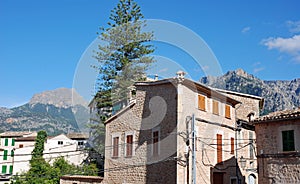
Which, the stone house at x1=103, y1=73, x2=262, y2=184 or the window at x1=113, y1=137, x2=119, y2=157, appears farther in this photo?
the window at x1=113, y1=137, x2=119, y2=157

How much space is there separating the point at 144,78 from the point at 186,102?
51.7 ft

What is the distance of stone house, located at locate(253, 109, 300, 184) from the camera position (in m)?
17.3

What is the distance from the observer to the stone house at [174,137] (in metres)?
21.1

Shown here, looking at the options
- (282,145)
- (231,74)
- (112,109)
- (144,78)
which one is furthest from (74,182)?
(231,74)

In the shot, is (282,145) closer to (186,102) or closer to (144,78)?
(186,102)

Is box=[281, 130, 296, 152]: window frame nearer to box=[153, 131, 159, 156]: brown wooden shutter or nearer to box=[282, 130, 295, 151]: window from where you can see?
box=[282, 130, 295, 151]: window

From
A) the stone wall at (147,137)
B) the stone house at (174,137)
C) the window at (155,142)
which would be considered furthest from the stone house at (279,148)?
the window at (155,142)

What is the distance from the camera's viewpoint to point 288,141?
17672 mm

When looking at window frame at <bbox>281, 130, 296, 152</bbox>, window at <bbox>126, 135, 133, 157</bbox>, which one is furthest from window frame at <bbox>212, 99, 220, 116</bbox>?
window frame at <bbox>281, 130, 296, 152</bbox>

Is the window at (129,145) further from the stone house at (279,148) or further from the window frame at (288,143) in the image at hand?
the window frame at (288,143)

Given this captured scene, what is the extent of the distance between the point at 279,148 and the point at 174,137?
237 inches

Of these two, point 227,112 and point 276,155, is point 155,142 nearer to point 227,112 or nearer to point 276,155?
point 227,112

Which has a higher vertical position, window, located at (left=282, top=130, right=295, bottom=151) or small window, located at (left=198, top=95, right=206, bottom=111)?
small window, located at (left=198, top=95, right=206, bottom=111)

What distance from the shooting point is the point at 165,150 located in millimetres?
21453
